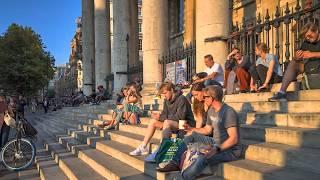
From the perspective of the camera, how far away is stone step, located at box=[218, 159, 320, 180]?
4232mm

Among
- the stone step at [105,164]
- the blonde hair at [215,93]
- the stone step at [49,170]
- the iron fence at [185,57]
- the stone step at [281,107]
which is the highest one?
the iron fence at [185,57]

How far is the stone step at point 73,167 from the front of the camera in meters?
7.41

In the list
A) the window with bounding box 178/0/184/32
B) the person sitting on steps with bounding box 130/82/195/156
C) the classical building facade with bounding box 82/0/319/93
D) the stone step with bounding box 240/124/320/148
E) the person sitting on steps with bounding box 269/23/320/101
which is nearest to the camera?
the stone step with bounding box 240/124/320/148

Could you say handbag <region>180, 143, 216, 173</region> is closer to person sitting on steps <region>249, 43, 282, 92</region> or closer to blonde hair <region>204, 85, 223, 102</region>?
blonde hair <region>204, 85, 223, 102</region>

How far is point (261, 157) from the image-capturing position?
5066mm

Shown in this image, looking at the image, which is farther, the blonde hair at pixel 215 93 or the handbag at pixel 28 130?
the handbag at pixel 28 130

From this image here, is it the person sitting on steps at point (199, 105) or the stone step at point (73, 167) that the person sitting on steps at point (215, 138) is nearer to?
the person sitting on steps at point (199, 105)

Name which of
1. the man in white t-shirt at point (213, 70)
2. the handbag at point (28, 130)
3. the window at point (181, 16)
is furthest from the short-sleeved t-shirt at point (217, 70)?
the window at point (181, 16)

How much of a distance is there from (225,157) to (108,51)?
17.6 metres

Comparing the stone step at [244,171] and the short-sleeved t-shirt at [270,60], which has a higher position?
the short-sleeved t-shirt at [270,60]

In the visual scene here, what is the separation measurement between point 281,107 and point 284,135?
1.24 metres

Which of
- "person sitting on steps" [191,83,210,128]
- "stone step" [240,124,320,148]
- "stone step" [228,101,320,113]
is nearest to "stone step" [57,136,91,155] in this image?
"stone step" [228,101,320,113]

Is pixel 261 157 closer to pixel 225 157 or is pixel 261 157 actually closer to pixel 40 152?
pixel 225 157

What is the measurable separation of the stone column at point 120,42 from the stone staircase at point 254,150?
8918 mm
